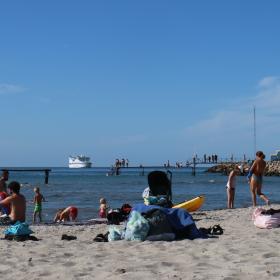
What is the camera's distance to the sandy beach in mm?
5785

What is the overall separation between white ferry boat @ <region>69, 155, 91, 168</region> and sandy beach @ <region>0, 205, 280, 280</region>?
164 metres

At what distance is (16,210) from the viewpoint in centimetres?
963

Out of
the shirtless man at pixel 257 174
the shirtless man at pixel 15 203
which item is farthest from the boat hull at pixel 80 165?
the shirtless man at pixel 15 203

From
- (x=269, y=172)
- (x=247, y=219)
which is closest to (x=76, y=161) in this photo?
(x=269, y=172)

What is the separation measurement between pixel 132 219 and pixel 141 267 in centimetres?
215

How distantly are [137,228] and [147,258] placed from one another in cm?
144

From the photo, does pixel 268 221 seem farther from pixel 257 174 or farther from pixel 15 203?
pixel 257 174

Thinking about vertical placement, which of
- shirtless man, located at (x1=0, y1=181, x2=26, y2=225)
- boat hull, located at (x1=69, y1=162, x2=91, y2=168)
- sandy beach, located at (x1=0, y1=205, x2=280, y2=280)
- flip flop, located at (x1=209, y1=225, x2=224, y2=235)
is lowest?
sandy beach, located at (x1=0, y1=205, x2=280, y2=280)

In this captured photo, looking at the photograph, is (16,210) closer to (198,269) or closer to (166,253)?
(166,253)

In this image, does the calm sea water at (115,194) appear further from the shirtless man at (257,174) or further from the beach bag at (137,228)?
the beach bag at (137,228)

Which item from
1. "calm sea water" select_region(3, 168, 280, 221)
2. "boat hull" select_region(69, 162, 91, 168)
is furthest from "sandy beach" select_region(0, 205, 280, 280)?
"boat hull" select_region(69, 162, 91, 168)

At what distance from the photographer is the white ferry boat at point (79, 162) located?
172500 millimetres

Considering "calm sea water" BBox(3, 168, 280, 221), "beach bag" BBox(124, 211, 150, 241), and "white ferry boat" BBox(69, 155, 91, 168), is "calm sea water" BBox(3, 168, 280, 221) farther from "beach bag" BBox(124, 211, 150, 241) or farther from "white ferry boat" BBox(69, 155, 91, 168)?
"white ferry boat" BBox(69, 155, 91, 168)

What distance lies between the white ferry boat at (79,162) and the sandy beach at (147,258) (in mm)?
164479
